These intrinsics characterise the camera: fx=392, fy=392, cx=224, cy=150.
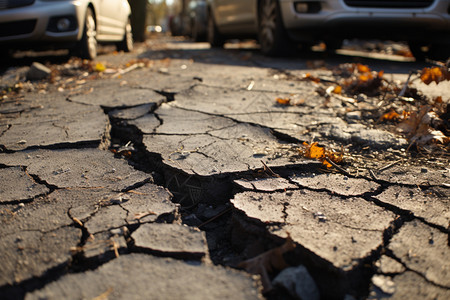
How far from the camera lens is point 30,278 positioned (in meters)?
1.08

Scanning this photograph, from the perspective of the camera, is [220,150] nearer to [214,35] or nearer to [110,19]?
[110,19]

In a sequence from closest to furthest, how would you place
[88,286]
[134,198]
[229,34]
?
[88,286] < [134,198] < [229,34]

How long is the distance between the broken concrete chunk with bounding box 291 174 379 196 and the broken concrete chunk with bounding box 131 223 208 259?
56 centimetres

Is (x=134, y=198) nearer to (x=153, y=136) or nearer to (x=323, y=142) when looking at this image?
(x=153, y=136)

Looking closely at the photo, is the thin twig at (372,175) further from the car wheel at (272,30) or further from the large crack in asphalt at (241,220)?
the car wheel at (272,30)

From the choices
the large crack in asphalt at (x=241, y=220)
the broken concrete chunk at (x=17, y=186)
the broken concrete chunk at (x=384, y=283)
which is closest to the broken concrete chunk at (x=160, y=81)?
the large crack in asphalt at (x=241, y=220)

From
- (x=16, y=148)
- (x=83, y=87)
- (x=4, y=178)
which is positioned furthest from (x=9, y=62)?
(x=4, y=178)

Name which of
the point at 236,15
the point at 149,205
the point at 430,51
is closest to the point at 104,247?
the point at 149,205

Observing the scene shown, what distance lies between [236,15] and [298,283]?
5383 mm

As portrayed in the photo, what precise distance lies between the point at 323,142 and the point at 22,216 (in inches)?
57.3

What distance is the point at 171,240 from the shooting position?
126cm

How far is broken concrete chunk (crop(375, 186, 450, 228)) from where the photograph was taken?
140cm

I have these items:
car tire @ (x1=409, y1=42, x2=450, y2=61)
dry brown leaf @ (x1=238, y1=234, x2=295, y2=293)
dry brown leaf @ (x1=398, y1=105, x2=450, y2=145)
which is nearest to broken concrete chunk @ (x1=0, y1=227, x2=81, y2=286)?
dry brown leaf @ (x1=238, y1=234, x2=295, y2=293)

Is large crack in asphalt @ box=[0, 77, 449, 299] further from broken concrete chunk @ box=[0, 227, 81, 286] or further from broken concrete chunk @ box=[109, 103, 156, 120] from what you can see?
broken concrete chunk @ box=[109, 103, 156, 120]
